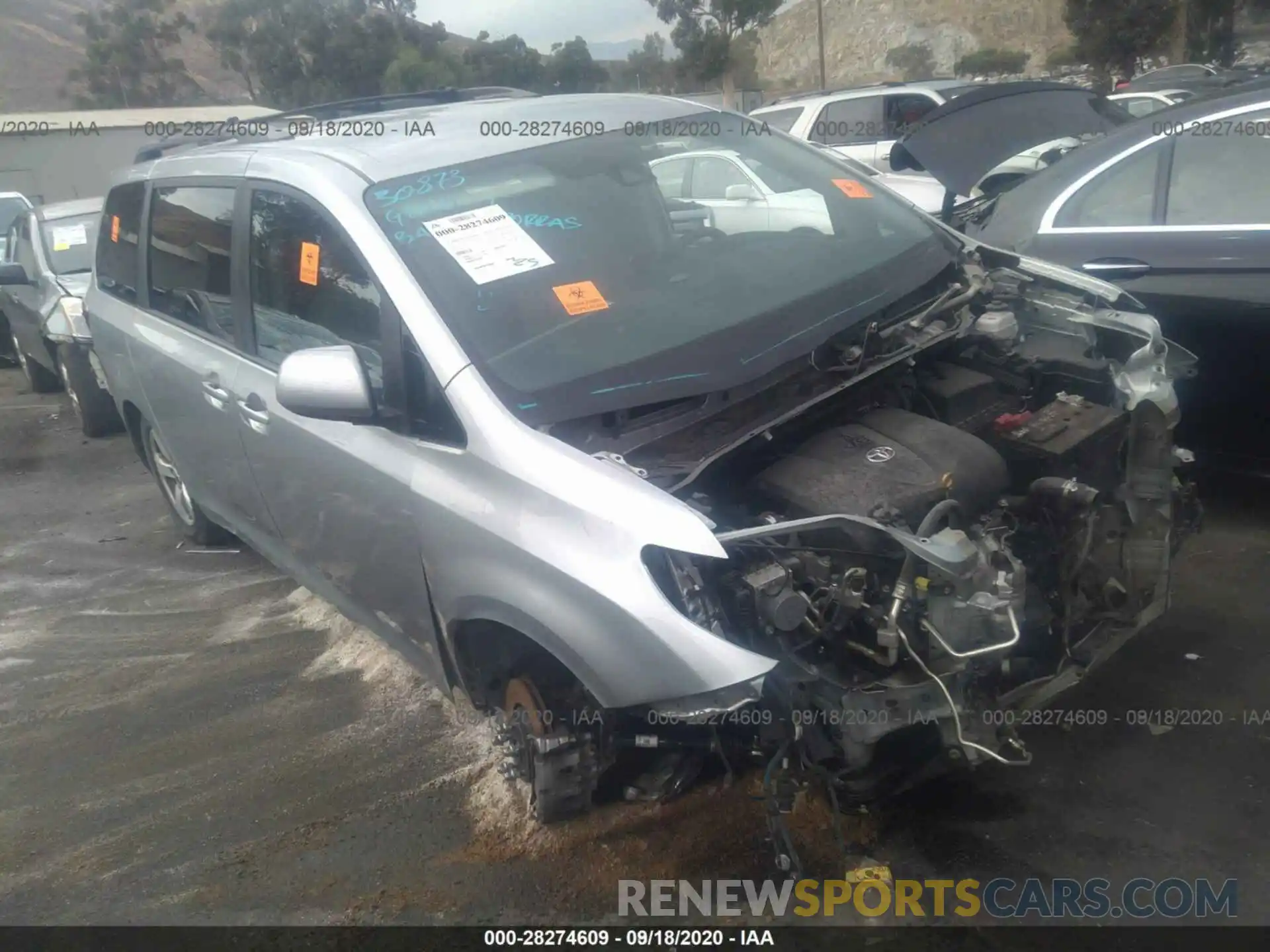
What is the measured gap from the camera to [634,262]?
304 cm

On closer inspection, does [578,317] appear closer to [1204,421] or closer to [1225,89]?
[1204,421]

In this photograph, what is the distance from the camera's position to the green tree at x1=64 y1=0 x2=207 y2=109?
49.0m

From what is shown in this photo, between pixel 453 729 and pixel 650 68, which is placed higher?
pixel 650 68

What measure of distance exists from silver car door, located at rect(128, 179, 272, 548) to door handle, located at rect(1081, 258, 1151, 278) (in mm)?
3335

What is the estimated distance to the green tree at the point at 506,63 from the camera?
34.3 metres

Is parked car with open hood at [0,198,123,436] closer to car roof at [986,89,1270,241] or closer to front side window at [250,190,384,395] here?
front side window at [250,190,384,395]

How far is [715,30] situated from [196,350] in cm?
Answer: 3397

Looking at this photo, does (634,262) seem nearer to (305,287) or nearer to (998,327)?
(305,287)

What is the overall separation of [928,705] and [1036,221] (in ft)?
9.59

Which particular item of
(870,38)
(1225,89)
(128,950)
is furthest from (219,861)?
(870,38)

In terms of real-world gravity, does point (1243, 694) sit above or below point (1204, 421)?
below

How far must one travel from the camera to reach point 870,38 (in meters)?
71.9

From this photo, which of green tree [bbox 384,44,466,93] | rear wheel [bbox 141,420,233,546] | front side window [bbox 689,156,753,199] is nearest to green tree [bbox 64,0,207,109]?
green tree [bbox 384,44,466,93]

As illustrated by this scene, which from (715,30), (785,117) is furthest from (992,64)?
(785,117)
